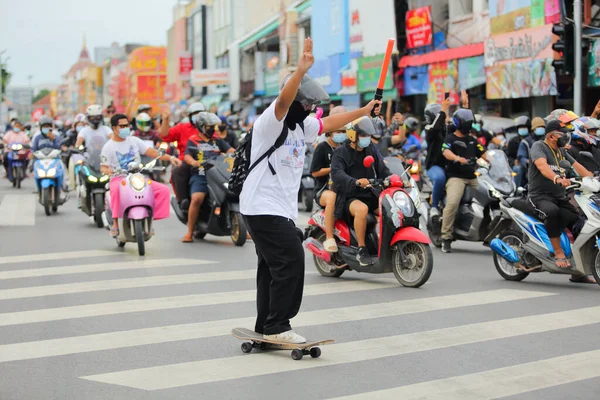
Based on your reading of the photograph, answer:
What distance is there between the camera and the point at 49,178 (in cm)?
1891

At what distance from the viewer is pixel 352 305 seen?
9.23 m

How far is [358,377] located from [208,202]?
8.58 metres

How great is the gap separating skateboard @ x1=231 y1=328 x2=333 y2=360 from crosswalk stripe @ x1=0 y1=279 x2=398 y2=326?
6.39ft

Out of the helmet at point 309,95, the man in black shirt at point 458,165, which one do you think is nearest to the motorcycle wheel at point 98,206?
the man in black shirt at point 458,165

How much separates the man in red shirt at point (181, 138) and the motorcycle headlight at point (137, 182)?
5.05 ft

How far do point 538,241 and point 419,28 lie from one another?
22.3m

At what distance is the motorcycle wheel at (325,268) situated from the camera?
1117cm

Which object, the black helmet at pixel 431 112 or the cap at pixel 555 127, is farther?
the black helmet at pixel 431 112

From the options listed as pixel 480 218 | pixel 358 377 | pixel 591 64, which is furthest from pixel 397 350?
pixel 591 64

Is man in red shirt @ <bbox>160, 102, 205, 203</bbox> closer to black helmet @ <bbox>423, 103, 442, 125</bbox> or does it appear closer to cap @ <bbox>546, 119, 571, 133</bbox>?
black helmet @ <bbox>423, 103, 442, 125</bbox>

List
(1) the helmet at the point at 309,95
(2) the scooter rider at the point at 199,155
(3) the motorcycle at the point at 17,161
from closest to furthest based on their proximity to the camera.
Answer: (1) the helmet at the point at 309,95, (2) the scooter rider at the point at 199,155, (3) the motorcycle at the point at 17,161

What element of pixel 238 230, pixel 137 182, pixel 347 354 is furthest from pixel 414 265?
pixel 238 230

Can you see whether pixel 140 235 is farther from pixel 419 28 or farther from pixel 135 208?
pixel 419 28

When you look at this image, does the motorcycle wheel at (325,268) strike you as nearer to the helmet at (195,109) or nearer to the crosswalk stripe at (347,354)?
the crosswalk stripe at (347,354)
